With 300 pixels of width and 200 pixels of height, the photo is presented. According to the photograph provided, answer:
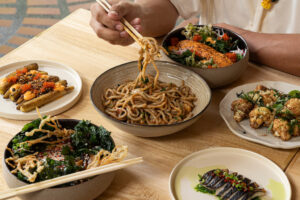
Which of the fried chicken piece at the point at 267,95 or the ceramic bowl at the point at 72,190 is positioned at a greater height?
the fried chicken piece at the point at 267,95

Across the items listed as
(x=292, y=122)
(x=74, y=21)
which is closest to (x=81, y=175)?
(x=292, y=122)

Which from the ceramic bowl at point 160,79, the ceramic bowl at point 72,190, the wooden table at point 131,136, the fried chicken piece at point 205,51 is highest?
the fried chicken piece at point 205,51

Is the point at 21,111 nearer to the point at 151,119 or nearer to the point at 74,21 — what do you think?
the point at 151,119

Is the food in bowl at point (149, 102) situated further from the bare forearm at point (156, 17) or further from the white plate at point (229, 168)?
the bare forearm at point (156, 17)

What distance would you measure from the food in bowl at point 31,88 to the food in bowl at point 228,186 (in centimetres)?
96

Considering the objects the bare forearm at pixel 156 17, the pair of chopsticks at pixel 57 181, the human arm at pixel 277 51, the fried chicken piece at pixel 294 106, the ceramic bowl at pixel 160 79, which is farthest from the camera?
the bare forearm at pixel 156 17

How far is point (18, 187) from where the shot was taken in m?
1.30

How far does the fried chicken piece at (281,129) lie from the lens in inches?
66.1

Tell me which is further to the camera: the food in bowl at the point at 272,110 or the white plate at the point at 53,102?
the white plate at the point at 53,102

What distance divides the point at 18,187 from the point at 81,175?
0.80 ft

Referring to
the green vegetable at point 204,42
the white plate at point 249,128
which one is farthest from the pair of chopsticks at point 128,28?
the white plate at point 249,128

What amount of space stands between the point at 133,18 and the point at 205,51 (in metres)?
0.58

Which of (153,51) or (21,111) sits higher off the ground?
(153,51)

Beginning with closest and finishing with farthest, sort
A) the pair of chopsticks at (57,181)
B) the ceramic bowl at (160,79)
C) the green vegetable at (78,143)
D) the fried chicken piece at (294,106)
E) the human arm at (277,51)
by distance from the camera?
the pair of chopsticks at (57,181)
the green vegetable at (78,143)
the ceramic bowl at (160,79)
the fried chicken piece at (294,106)
the human arm at (277,51)
